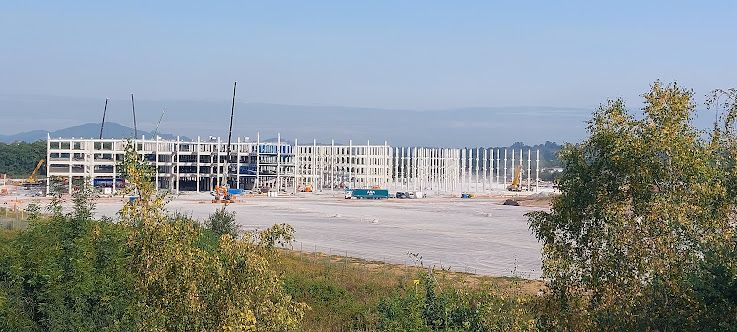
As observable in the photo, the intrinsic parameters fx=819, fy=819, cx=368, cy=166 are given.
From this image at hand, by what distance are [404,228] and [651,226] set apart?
5621 centimetres

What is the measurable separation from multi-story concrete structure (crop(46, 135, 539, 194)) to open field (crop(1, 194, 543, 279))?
8.74 meters

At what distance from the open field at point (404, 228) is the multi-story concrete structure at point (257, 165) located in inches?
344

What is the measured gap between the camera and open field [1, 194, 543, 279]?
45.8m

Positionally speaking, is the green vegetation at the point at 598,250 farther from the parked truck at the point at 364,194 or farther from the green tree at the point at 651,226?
the parked truck at the point at 364,194

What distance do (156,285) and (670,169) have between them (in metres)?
6.75

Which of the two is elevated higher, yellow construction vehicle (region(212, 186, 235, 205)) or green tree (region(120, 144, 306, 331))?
green tree (region(120, 144, 306, 331))

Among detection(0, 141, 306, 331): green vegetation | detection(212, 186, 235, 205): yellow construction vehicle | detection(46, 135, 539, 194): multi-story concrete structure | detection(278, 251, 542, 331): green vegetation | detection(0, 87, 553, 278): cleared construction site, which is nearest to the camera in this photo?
detection(0, 141, 306, 331): green vegetation

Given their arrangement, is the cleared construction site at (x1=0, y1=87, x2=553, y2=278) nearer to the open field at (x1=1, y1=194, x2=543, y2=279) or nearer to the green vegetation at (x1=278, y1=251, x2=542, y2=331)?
the open field at (x1=1, y1=194, x2=543, y2=279)

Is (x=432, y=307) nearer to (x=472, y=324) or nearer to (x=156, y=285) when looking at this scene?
(x=472, y=324)

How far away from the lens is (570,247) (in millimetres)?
11961

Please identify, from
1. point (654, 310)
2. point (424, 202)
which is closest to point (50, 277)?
point (654, 310)

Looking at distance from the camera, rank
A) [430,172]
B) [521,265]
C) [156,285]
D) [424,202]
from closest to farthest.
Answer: [156,285], [521,265], [424,202], [430,172]

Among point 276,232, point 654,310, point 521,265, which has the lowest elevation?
point 521,265

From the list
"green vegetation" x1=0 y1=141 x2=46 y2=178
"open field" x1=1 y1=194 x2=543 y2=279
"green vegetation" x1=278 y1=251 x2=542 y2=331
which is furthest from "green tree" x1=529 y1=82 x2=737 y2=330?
"green vegetation" x1=0 y1=141 x2=46 y2=178
